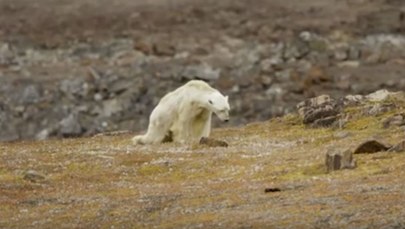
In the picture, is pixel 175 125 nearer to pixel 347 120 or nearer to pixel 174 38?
pixel 347 120

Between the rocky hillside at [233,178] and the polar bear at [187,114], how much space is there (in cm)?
86

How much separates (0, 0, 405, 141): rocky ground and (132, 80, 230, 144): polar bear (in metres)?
22.9

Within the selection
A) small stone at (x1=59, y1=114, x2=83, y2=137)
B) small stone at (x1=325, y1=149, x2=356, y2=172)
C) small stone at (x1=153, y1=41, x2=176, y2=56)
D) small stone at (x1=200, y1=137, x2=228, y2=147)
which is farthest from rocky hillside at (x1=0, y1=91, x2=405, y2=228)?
small stone at (x1=153, y1=41, x2=176, y2=56)

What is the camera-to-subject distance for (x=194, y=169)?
35.6 metres

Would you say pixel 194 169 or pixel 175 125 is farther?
pixel 175 125

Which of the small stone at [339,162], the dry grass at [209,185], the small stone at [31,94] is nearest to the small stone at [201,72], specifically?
the small stone at [31,94]

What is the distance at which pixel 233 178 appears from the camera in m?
33.6

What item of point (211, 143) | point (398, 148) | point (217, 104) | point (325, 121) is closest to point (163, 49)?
point (325, 121)

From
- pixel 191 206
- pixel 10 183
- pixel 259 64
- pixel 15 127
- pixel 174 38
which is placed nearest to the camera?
pixel 191 206

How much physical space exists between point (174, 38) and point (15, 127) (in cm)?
1449

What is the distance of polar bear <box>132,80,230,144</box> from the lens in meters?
41.3

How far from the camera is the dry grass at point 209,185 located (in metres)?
28.0

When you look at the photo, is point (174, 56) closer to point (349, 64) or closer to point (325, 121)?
point (349, 64)

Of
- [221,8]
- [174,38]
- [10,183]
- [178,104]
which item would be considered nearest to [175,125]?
[178,104]
